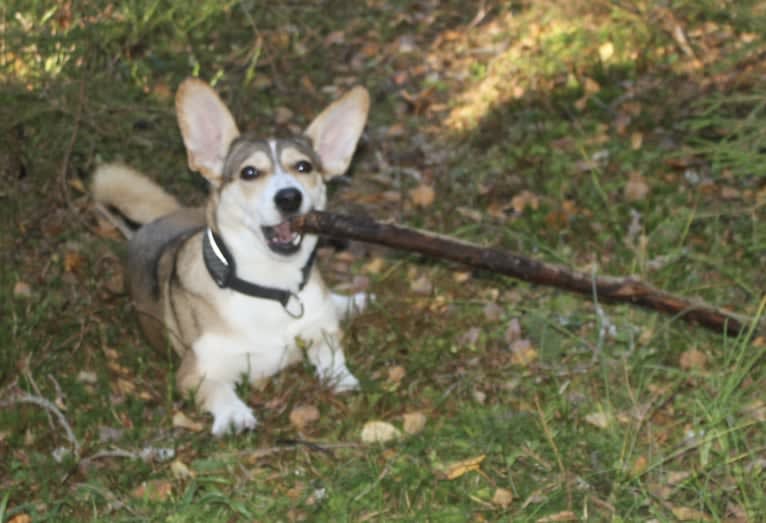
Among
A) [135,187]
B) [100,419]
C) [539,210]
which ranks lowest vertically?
[539,210]

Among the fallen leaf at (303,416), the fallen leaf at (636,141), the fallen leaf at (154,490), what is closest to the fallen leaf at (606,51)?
the fallen leaf at (636,141)

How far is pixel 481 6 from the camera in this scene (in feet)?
25.6

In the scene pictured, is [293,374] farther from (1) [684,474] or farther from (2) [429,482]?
(1) [684,474]

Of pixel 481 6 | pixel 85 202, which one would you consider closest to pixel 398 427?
pixel 85 202

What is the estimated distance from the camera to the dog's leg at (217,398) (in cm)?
431

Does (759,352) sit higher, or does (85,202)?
(85,202)

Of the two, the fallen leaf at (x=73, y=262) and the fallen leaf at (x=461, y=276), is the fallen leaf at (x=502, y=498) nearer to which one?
the fallen leaf at (x=461, y=276)

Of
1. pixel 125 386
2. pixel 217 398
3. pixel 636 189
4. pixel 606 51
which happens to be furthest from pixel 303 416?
pixel 606 51

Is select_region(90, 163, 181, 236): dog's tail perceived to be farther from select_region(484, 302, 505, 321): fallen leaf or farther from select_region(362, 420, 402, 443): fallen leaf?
select_region(362, 420, 402, 443): fallen leaf

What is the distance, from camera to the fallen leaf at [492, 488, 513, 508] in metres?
3.72

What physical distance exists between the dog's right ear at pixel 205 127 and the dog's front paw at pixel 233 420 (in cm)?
100

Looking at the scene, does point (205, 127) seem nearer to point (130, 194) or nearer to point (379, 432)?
point (130, 194)

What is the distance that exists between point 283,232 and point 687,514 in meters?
1.98

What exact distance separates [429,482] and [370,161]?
10.1ft
